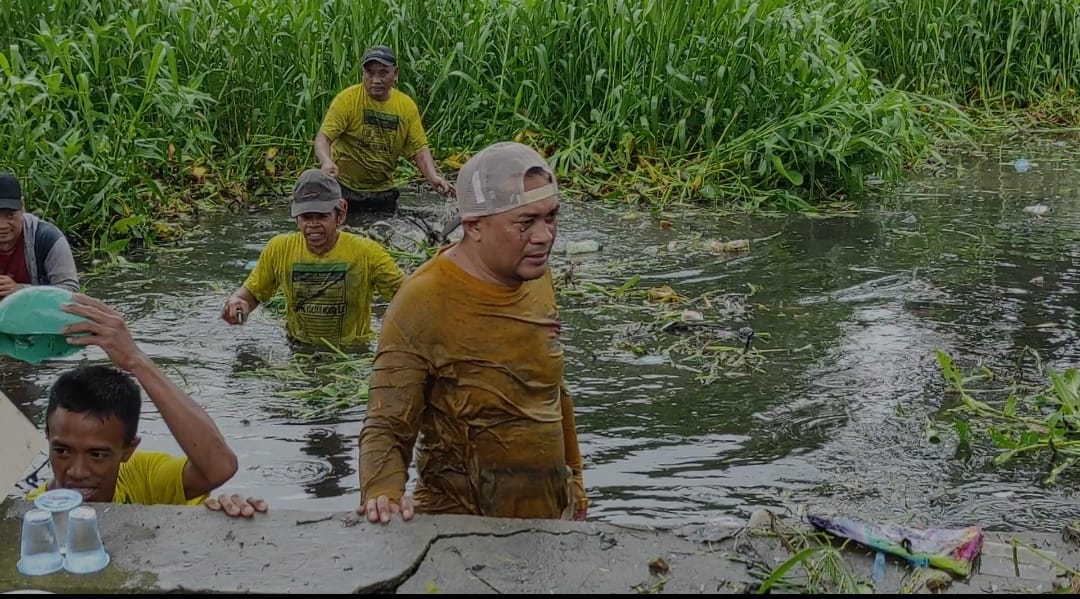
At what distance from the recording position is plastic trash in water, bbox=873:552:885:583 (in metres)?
3.44

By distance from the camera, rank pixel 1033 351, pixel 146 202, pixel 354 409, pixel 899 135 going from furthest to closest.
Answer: pixel 899 135, pixel 146 202, pixel 1033 351, pixel 354 409

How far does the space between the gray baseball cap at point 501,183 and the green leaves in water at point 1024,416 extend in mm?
3032

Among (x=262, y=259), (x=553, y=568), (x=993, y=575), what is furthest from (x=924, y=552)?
(x=262, y=259)

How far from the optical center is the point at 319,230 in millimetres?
7090

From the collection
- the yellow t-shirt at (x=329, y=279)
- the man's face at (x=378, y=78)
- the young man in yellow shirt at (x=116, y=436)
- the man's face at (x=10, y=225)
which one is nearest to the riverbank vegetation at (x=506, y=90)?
the man's face at (x=378, y=78)

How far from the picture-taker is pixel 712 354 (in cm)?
762

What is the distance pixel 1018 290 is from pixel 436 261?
6.33 m

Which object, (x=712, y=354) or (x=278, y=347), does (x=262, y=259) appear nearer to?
(x=278, y=347)

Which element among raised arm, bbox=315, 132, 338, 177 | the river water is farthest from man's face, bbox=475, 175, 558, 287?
raised arm, bbox=315, 132, 338, 177

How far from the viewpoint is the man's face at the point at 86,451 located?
3814mm

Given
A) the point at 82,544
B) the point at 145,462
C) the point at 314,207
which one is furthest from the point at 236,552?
the point at 314,207

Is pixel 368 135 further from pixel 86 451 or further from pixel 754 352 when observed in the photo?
pixel 86 451

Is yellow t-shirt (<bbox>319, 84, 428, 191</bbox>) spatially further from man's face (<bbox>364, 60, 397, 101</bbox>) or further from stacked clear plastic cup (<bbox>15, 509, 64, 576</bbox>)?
stacked clear plastic cup (<bbox>15, 509, 64, 576</bbox>)

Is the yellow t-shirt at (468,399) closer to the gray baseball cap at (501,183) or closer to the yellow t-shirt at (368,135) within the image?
the gray baseball cap at (501,183)
